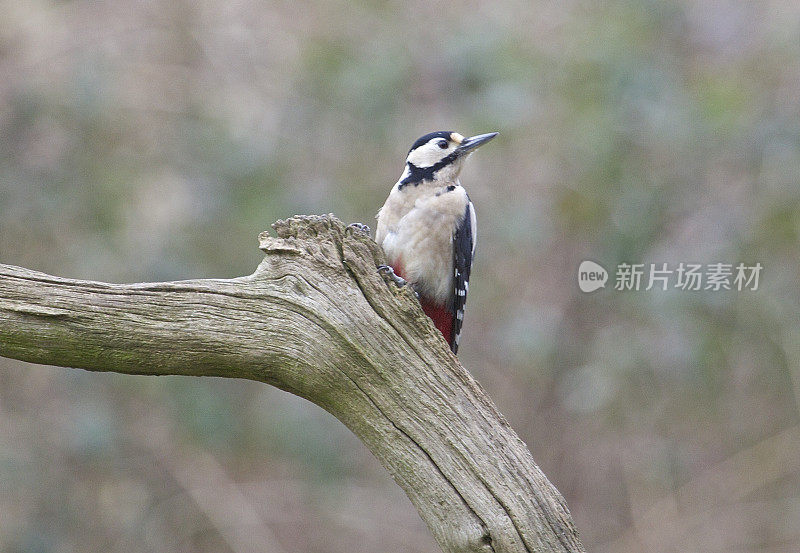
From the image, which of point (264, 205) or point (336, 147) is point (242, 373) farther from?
point (336, 147)

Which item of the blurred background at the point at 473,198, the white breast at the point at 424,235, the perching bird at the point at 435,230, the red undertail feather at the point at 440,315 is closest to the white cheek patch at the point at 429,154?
the perching bird at the point at 435,230

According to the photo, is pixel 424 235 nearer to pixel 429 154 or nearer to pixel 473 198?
pixel 429 154

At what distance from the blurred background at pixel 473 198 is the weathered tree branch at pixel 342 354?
8.57 feet

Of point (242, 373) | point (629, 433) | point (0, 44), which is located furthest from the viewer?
point (629, 433)

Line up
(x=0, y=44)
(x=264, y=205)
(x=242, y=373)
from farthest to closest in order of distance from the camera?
(x=0, y=44) < (x=264, y=205) < (x=242, y=373)

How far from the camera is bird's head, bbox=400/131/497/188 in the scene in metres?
3.76

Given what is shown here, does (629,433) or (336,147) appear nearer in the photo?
(336,147)

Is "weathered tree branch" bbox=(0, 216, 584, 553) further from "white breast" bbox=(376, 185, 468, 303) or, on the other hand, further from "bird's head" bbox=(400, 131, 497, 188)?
"bird's head" bbox=(400, 131, 497, 188)

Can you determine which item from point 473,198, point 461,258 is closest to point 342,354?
point 461,258

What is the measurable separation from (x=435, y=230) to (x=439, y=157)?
41 cm

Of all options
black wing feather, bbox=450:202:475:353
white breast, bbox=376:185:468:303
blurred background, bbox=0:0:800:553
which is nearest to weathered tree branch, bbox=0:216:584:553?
white breast, bbox=376:185:468:303

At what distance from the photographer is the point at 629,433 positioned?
6.07 meters

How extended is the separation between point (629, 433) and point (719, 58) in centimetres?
253

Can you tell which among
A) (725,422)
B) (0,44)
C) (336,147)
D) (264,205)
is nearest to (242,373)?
(264,205)
